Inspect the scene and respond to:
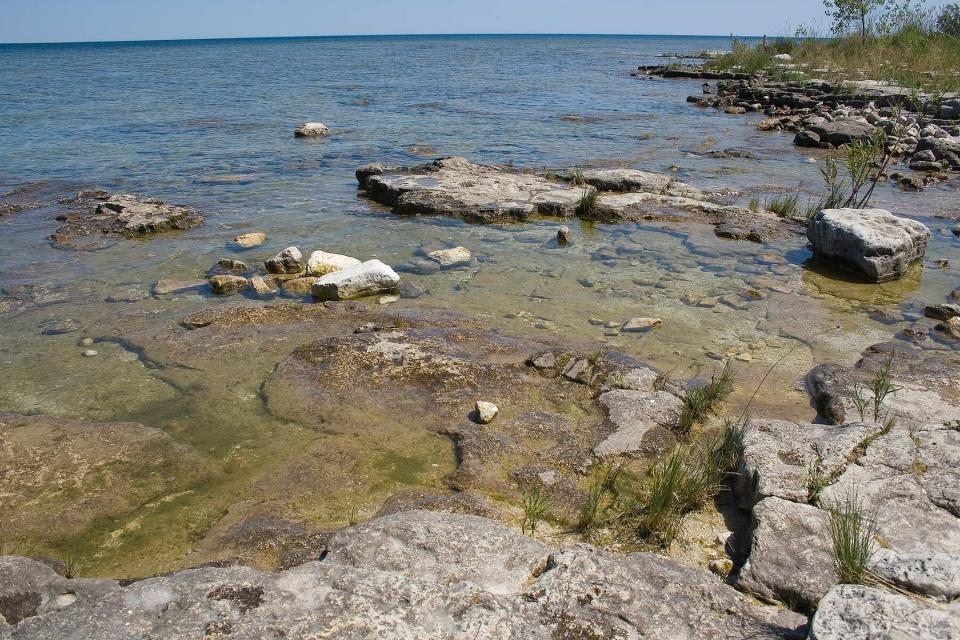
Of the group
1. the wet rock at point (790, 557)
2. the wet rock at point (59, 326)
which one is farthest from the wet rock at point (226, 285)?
the wet rock at point (790, 557)

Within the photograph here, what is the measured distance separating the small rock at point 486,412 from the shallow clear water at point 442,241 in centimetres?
152

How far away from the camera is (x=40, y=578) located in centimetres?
257

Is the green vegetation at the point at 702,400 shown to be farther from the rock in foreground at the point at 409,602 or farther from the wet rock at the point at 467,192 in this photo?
the wet rock at the point at 467,192

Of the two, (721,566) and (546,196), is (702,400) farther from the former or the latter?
(546,196)

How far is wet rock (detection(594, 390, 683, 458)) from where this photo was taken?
14.0 ft

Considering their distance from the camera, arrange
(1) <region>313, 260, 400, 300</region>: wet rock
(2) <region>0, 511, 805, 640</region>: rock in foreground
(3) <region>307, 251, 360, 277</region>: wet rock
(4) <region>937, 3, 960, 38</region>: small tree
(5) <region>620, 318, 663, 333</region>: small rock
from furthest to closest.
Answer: (4) <region>937, 3, 960, 38</region>: small tree
(3) <region>307, 251, 360, 277</region>: wet rock
(1) <region>313, 260, 400, 300</region>: wet rock
(5) <region>620, 318, 663, 333</region>: small rock
(2) <region>0, 511, 805, 640</region>: rock in foreground

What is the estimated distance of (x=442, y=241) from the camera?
8828 millimetres

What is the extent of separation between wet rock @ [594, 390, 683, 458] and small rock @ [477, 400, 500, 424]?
0.72 metres

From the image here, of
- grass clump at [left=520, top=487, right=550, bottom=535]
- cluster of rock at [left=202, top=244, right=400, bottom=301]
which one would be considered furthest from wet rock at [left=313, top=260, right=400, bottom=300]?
grass clump at [left=520, top=487, right=550, bottom=535]

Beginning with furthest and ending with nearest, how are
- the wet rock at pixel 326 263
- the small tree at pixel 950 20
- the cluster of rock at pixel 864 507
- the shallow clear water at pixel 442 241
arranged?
the small tree at pixel 950 20
the wet rock at pixel 326 263
the shallow clear water at pixel 442 241
the cluster of rock at pixel 864 507

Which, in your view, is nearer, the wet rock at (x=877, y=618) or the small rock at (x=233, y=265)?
the wet rock at (x=877, y=618)

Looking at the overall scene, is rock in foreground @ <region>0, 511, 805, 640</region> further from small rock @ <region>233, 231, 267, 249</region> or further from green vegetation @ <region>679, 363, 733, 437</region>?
small rock @ <region>233, 231, 267, 249</region>

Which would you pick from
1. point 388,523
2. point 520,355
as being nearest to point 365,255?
point 520,355

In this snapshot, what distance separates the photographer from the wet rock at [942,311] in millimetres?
6449
